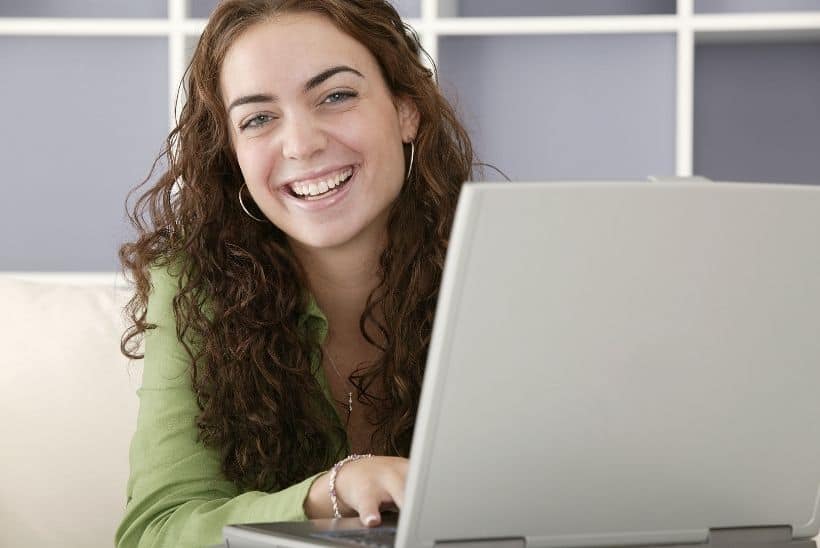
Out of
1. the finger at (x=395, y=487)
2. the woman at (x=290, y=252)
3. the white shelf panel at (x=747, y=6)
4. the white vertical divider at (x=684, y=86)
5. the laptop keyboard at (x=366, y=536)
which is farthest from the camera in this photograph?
the white shelf panel at (x=747, y=6)

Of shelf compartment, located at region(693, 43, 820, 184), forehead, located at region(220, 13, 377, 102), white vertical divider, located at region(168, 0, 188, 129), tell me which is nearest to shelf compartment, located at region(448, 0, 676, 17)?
shelf compartment, located at region(693, 43, 820, 184)

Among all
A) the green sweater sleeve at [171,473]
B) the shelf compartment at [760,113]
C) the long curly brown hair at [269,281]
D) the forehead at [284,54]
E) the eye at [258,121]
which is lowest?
the green sweater sleeve at [171,473]

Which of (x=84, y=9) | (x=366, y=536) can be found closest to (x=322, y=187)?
(x=366, y=536)

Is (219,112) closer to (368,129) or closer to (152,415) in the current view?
(368,129)

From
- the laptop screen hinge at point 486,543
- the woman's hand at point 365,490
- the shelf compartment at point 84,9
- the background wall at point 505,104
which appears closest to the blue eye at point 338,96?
the woman's hand at point 365,490

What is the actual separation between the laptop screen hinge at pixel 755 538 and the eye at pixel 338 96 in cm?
90

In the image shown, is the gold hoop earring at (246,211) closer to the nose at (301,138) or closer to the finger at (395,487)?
the nose at (301,138)

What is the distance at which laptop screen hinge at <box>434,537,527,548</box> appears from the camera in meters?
0.92

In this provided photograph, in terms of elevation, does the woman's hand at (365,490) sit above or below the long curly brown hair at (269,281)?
below

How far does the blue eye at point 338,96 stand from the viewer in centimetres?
168

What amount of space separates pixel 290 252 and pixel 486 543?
3.06 feet

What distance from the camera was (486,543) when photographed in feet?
3.05

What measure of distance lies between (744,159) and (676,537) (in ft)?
6.88

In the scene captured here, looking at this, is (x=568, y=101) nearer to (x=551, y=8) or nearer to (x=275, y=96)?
(x=551, y=8)
